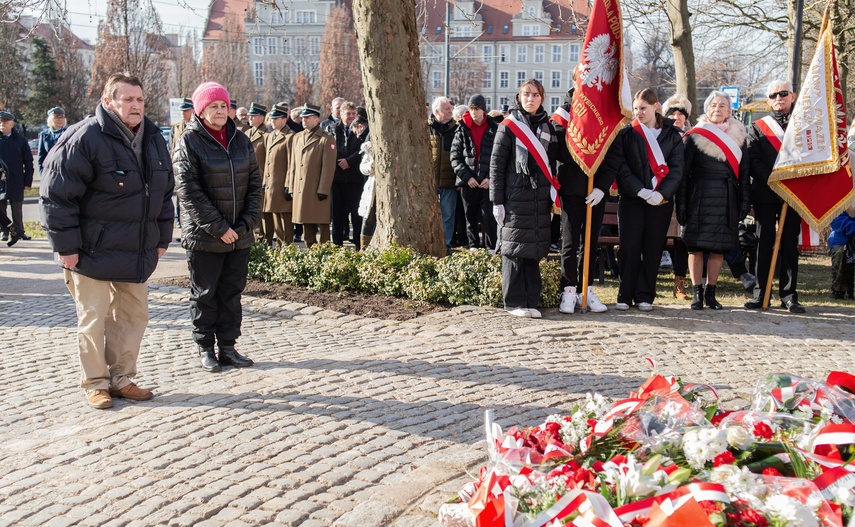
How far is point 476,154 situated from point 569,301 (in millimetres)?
4210

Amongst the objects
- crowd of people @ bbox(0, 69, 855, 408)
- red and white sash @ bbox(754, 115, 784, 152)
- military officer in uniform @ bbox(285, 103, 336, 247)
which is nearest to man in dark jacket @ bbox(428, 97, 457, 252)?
crowd of people @ bbox(0, 69, 855, 408)

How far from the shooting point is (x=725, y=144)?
9.01 metres

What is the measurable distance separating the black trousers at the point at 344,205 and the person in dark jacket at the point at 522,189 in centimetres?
543

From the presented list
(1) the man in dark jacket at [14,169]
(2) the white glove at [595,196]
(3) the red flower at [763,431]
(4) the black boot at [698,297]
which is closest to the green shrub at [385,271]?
(2) the white glove at [595,196]

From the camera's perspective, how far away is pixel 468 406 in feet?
19.3

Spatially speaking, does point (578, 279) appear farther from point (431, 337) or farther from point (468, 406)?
point (468, 406)

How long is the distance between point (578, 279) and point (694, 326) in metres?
1.40

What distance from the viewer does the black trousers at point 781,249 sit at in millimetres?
9312

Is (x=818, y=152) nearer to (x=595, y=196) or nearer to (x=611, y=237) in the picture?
(x=595, y=196)

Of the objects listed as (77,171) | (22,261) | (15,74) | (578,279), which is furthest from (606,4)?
(15,74)

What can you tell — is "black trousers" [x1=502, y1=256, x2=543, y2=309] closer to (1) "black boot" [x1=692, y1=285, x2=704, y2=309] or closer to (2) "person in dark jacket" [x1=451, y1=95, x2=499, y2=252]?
(1) "black boot" [x1=692, y1=285, x2=704, y2=309]

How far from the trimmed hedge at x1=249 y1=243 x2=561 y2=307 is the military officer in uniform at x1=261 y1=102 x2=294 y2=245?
238 cm

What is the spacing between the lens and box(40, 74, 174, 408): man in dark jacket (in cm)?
569

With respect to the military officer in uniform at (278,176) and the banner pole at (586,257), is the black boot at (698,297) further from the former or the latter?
the military officer in uniform at (278,176)
